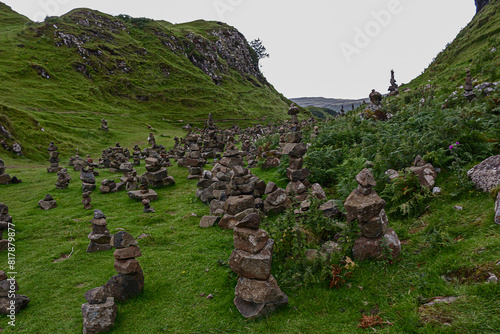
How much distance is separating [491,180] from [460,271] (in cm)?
323

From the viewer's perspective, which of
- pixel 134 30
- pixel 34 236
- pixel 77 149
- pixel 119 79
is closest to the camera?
pixel 34 236

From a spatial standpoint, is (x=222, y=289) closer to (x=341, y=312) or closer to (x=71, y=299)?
(x=341, y=312)

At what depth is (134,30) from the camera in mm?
103938

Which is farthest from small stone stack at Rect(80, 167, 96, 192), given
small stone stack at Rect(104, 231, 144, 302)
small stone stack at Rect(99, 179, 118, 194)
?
small stone stack at Rect(104, 231, 144, 302)

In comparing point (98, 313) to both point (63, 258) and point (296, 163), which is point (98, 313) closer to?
point (63, 258)

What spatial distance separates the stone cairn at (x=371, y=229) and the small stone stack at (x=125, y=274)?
4845 mm

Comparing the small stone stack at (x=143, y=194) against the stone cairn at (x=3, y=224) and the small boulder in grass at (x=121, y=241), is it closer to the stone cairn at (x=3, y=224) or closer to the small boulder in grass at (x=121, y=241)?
the stone cairn at (x=3, y=224)

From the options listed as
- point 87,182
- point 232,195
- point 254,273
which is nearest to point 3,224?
point 87,182

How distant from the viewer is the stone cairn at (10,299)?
5.59 metres

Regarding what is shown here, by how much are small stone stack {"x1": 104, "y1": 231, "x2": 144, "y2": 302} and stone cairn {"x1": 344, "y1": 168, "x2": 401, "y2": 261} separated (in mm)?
4845

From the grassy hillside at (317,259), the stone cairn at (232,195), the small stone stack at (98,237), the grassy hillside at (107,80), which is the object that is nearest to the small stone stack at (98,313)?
the grassy hillside at (317,259)

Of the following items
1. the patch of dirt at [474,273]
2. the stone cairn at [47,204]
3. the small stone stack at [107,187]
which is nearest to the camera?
the patch of dirt at [474,273]

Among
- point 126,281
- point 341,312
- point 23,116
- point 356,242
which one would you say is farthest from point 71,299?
point 23,116

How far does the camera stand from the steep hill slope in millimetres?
18391
